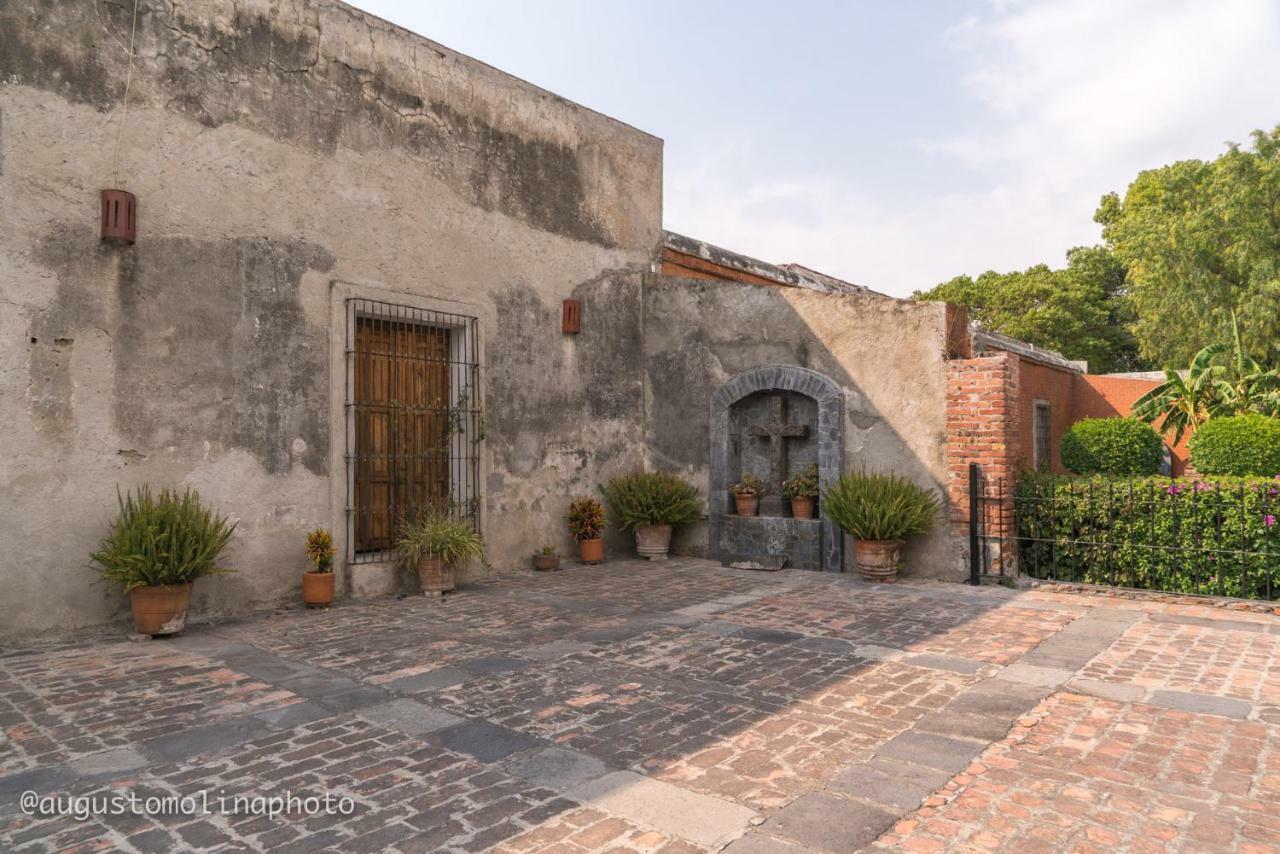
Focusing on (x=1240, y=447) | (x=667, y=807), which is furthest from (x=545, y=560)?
(x=1240, y=447)

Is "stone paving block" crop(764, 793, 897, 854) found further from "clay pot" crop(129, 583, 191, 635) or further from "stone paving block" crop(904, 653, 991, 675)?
"clay pot" crop(129, 583, 191, 635)

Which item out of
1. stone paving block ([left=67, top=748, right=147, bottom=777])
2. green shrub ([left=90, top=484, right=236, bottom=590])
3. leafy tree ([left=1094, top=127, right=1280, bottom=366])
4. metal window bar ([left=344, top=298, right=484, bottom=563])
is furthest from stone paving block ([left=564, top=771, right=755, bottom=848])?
leafy tree ([left=1094, top=127, right=1280, bottom=366])

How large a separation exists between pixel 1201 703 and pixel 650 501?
6124mm

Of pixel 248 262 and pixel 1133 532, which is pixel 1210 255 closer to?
pixel 1133 532

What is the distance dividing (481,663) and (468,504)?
11.2 ft

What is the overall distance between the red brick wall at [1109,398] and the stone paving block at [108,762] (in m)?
17.6

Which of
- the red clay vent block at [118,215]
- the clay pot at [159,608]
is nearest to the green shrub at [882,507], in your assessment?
the clay pot at [159,608]

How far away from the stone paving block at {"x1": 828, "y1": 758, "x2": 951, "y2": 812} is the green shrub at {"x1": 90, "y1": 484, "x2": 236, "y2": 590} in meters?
4.80

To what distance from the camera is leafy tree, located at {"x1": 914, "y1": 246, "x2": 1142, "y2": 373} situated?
3041 cm

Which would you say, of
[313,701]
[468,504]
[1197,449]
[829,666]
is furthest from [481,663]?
[1197,449]

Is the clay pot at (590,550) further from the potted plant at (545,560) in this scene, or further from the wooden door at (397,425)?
the wooden door at (397,425)

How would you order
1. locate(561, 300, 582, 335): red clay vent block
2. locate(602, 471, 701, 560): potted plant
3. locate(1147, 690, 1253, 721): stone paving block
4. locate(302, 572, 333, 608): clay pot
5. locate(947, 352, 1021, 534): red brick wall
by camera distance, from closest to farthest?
locate(1147, 690, 1253, 721): stone paving block
locate(302, 572, 333, 608): clay pot
locate(947, 352, 1021, 534): red brick wall
locate(561, 300, 582, 335): red clay vent block
locate(602, 471, 701, 560): potted plant

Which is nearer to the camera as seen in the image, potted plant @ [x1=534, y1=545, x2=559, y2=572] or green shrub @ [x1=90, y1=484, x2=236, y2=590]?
green shrub @ [x1=90, y1=484, x2=236, y2=590]

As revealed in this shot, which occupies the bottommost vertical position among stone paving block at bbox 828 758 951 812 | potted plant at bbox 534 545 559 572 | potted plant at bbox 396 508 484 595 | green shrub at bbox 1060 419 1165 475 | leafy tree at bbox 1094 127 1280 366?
stone paving block at bbox 828 758 951 812
